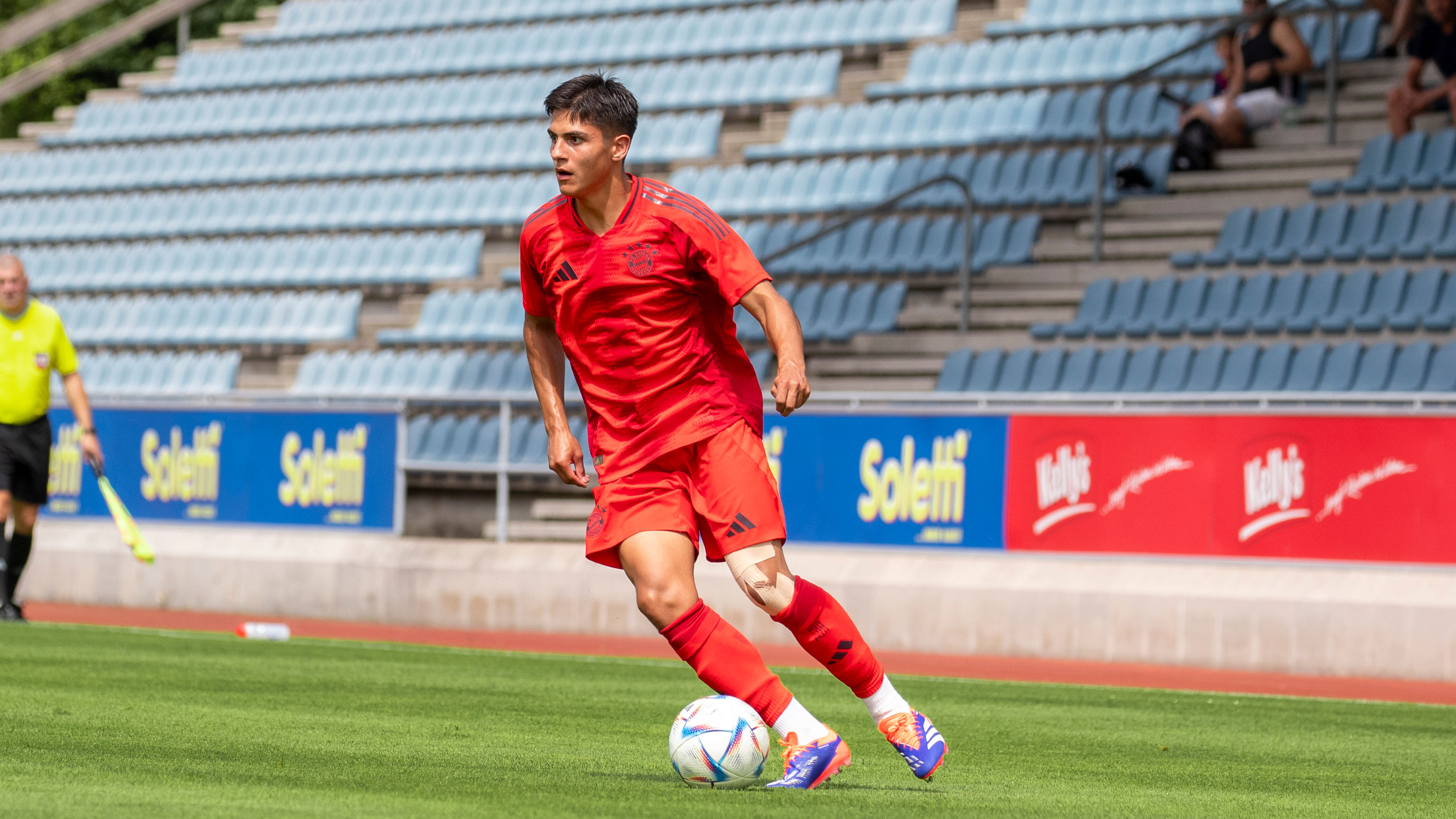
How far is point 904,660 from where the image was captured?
12219 millimetres

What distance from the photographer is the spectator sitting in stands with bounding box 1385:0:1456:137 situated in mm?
15016

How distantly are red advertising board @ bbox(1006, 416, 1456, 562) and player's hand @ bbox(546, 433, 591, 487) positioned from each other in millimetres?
6933

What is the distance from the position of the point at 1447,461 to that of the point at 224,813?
330 inches

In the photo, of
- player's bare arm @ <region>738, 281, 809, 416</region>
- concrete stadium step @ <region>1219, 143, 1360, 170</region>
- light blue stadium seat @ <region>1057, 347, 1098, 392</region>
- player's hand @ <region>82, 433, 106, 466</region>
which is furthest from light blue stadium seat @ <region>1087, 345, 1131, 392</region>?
player's bare arm @ <region>738, 281, 809, 416</region>

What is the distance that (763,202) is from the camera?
772 inches

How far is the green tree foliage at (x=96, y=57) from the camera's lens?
34562 mm

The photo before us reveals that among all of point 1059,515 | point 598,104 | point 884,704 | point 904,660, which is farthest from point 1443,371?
point 598,104

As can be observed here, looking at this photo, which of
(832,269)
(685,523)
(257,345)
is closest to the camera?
(685,523)

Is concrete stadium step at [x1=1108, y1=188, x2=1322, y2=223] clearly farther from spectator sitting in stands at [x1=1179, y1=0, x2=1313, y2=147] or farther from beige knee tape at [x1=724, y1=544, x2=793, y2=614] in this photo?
beige knee tape at [x1=724, y1=544, x2=793, y2=614]

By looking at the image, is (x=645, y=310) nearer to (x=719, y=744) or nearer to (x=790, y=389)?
(x=790, y=389)

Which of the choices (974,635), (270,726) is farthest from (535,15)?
(270,726)

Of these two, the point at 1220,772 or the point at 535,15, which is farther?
the point at 535,15

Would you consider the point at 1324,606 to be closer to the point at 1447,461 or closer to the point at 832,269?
the point at 1447,461

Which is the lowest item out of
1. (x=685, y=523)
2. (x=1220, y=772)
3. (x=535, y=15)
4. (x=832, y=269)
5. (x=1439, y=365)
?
(x=1220, y=772)
